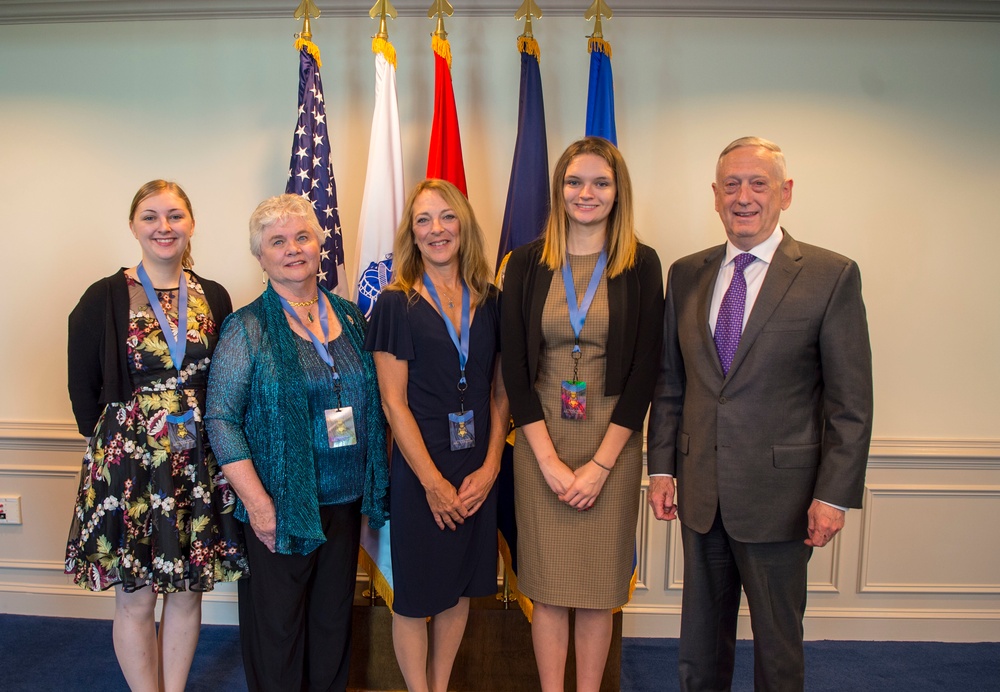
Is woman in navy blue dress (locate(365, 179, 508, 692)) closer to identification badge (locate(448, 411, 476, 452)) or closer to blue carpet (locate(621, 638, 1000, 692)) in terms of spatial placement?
identification badge (locate(448, 411, 476, 452))

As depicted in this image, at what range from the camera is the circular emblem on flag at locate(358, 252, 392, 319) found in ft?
8.25

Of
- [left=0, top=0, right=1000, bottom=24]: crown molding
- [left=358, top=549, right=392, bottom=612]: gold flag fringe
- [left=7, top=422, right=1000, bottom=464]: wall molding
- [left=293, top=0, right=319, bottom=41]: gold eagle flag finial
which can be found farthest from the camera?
[left=7, top=422, right=1000, bottom=464]: wall molding

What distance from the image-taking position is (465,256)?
2.04 meters

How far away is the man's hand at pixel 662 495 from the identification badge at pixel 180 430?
142 centimetres

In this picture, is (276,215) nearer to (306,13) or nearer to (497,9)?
(306,13)

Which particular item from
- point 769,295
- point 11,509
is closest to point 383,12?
point 769,295

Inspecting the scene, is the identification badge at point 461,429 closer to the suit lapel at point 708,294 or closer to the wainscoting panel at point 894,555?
the suit lapel at point 708,294

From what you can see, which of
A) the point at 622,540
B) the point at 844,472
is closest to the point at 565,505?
the point at 622,540

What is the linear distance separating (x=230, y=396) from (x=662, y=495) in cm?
132

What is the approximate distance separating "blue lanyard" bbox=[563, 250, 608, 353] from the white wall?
1.02m

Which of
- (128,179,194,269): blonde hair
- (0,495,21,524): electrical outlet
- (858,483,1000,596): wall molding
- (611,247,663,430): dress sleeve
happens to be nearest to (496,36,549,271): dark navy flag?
(611,247,663,430): dress sleeve

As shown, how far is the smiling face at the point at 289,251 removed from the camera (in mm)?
1917

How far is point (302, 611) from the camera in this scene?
6.52 feet

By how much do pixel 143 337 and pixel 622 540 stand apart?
1.60 meters
